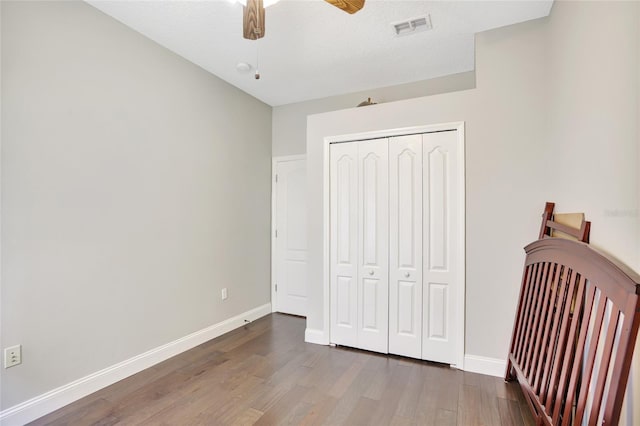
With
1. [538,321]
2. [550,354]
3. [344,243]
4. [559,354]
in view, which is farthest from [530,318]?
[344,243]

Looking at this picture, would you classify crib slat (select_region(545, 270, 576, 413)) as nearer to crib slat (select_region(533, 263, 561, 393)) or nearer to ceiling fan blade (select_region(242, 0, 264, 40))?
crib slat (select_region(533, 263, 561, 393))

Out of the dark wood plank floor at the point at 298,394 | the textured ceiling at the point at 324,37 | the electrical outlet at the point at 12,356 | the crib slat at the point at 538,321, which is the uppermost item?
the textured ceiling at the point at 324,37

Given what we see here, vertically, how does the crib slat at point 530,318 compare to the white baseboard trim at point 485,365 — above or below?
above

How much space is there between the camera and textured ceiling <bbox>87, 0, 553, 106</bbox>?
242 centimetres

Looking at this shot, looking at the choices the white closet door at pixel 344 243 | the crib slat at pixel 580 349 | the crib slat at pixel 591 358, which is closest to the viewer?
the crib slat at pixel 591 358

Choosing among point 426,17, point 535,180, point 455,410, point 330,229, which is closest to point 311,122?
point 330,229

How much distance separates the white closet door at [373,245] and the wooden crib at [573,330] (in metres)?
1.12

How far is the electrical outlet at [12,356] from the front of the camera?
6.34ft

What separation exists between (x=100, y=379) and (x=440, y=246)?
9.80 feet

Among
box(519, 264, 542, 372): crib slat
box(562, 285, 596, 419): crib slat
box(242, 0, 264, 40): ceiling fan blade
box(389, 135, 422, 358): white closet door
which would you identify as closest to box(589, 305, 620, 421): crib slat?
box(562, 285, 596, 419): crib slat

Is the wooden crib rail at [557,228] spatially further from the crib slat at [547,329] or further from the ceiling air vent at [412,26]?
the ceiling air vent at [412,26]

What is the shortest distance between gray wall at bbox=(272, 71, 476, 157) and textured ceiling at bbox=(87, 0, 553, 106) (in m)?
0.10

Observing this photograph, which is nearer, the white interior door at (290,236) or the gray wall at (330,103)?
the gray wall at (330,103)

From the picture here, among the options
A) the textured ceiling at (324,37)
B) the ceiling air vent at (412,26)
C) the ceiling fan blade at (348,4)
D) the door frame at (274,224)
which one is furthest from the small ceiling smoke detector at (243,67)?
the ceiling fan blade at (348,4)
